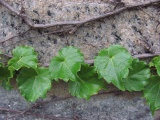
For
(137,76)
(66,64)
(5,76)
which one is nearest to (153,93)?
(137,76)

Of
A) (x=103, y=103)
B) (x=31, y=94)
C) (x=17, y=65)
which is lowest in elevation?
(x=103, y=103)

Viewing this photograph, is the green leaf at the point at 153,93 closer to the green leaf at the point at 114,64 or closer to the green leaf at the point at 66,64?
the green leaf at the point at 114,64

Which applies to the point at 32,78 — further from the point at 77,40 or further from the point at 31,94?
the point at 77,40

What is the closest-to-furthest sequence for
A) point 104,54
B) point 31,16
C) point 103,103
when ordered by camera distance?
point 104,54
point 31,16
point 103,103

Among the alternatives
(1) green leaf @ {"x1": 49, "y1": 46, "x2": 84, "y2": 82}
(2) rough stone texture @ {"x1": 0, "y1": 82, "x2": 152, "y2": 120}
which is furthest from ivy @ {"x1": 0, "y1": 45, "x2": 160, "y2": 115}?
(2) rough stone texture @ {"x1": 0, "y1": 82, "x2": 152, "y2": 120}

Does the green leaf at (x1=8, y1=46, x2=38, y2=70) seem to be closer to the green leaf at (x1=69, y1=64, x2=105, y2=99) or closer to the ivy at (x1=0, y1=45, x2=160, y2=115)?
the ivy at (x1=0, y1=45, x2=160, y2=115)

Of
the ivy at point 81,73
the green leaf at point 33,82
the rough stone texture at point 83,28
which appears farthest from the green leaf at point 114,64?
the green leaf at point 33,82

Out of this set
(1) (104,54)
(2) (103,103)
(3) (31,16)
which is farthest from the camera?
(2) (103,103)

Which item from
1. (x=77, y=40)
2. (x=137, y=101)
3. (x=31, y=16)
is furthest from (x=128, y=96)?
(x=31, y=16)
